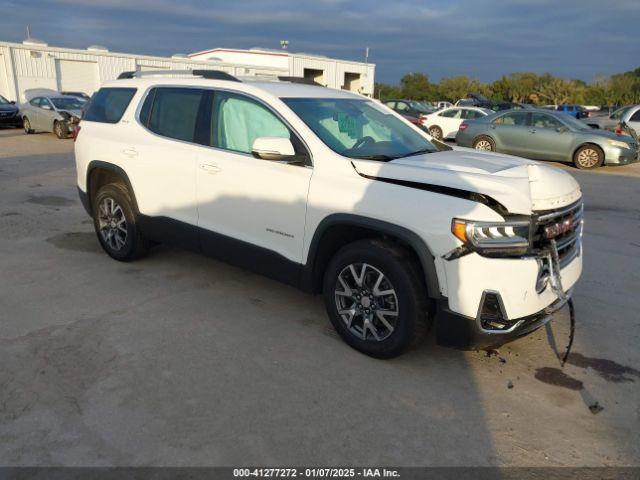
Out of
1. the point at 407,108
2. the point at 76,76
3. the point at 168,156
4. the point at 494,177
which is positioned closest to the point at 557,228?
the point at 494,177

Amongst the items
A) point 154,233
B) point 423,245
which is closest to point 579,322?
point 423,245

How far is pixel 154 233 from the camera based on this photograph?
16.4 ft

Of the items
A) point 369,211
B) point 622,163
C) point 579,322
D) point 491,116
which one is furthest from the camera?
point 491,116

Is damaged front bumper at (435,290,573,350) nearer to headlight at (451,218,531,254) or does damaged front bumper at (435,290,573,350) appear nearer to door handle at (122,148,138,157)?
Answer: headlight at (451,218,531,254)

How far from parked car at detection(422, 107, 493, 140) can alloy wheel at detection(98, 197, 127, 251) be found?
1553cm

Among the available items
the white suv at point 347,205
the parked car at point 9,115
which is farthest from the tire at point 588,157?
the parked car at point 9,115

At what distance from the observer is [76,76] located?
3306cm

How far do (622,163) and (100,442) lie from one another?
14120mm

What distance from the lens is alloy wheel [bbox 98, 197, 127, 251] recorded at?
529 centimetres

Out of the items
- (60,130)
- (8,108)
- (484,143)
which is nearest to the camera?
(484,143)

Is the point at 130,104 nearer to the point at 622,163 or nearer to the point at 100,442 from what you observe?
the point at 100,442

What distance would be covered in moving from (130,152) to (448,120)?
16067mm

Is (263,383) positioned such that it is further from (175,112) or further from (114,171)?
(114,171)

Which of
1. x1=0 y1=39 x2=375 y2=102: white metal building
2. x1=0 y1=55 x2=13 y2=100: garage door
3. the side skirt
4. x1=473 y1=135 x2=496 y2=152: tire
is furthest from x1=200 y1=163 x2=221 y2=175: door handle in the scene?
x1=0 y1=55 x2=13 y2=100: garage door
